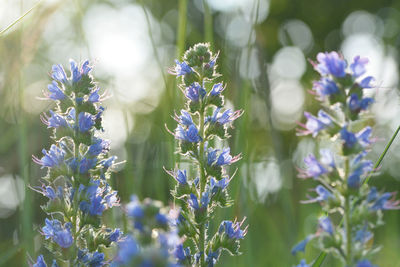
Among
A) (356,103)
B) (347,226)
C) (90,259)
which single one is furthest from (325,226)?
(90,259)

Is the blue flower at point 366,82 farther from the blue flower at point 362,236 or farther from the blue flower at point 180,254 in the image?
the blue flower at point 180,254

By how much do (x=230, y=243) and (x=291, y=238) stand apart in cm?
169

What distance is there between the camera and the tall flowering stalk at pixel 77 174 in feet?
8.34

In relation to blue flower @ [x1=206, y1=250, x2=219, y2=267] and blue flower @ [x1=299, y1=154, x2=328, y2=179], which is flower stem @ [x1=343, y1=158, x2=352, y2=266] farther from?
blue flower @ [x1=206, y1=250, x2=219, y2=267]

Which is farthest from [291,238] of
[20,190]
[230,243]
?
[20,190]

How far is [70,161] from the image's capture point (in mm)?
2684

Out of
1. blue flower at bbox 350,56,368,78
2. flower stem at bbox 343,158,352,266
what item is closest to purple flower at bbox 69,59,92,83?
blue flower at bbox 350,56,368,78

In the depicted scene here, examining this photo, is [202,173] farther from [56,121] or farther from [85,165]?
[56,121]

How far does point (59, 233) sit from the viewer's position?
2.45m

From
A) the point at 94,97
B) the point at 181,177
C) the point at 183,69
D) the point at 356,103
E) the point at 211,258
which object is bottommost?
the point at 211,258

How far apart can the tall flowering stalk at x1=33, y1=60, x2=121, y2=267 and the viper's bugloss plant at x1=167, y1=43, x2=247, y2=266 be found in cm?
36

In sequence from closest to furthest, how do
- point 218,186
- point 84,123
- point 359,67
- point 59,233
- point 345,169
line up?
1. point 345,169
2. point 359,67
3. point 59,233
4. point 84,123
5. point 218,186

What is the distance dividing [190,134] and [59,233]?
80 centimetres

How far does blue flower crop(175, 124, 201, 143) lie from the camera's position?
2820 mm
